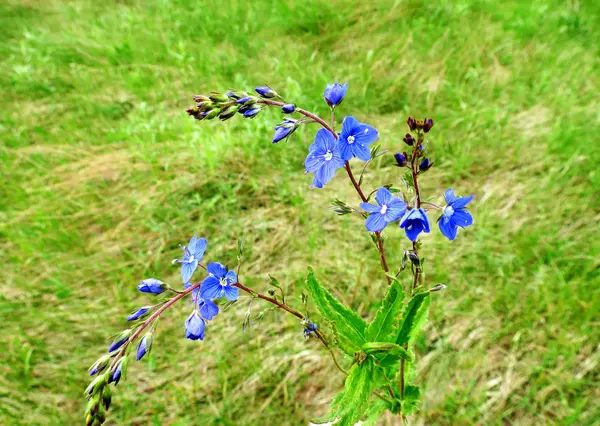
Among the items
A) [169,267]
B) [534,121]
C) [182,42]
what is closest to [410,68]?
[534,121]

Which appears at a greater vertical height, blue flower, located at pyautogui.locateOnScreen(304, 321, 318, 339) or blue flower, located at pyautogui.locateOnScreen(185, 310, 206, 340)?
blue flower, located at pyautogui.locateOnScreen(304, 321, 318, 339)

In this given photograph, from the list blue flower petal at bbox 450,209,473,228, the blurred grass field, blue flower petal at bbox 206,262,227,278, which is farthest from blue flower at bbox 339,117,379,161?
the blurred grass field

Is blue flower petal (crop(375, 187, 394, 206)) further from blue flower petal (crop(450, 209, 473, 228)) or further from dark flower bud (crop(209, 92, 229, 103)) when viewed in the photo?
dark flower bud (crop(209, 92, 229, 103))

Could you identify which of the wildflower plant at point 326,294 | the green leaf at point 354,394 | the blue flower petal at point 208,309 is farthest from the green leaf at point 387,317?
the blue flower petal at point 208,309

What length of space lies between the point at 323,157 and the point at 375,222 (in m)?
0.26

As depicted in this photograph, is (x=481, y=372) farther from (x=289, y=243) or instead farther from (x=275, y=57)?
(x=275, y=57)

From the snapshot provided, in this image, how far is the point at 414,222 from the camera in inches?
53.8

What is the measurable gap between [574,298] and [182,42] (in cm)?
433

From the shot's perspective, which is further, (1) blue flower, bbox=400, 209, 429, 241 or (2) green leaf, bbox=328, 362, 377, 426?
(2) green leaf, bbox=328, 362, 377, 426

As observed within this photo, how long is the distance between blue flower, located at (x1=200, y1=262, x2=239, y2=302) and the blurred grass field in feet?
5.12

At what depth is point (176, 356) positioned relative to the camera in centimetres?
301

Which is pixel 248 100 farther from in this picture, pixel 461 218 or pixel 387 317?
pixel 387 317

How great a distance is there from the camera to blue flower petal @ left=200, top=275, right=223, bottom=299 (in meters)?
1.39

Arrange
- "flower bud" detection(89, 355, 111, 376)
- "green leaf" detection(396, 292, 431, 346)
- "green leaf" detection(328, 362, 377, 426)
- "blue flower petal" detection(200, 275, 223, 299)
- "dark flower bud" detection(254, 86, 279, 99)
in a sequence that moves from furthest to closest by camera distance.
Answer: "green leaf" detection(396, 292, 431, 346) < "green leaf" detection(328, 362, 377, 426) < "dark flower bud" detection(254, 86, 279, 99) < "blue flower petal" detection(200, 275, 223, 299) < "flower bud" detection(89, 355, 111, 376)
